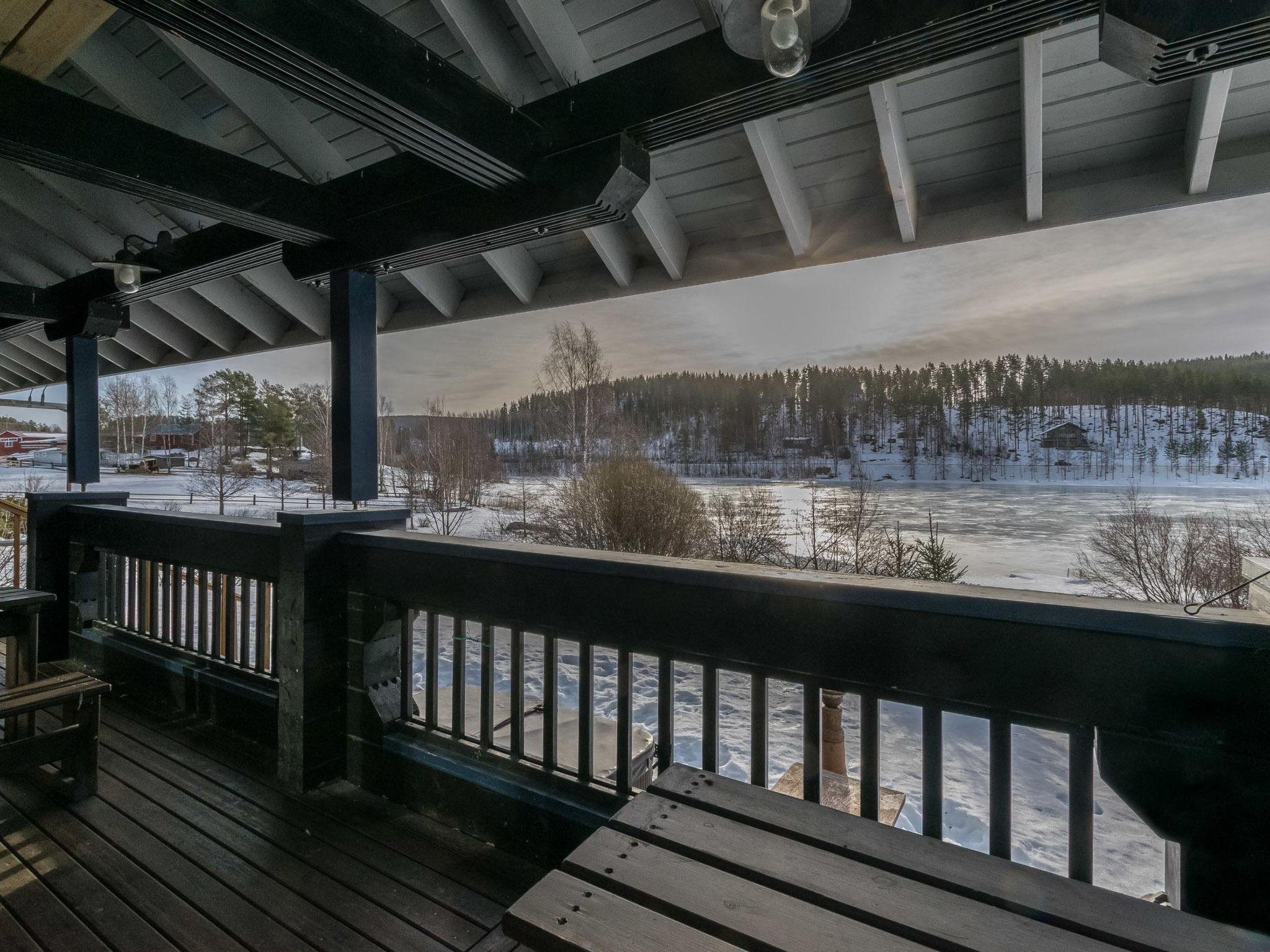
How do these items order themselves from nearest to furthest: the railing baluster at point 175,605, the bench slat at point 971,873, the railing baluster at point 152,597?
the bench slat at point 971,873, the railing baluster at point 175,605, the railing baluster at point 152,597

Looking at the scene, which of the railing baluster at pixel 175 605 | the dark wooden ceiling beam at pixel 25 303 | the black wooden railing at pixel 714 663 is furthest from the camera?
the dark wooden ceiling beam at pixel 25 303

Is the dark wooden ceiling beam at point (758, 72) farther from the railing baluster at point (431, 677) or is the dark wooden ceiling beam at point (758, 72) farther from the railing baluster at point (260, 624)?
the railing baluster at point (260, 624)

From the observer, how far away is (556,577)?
163 centimetres

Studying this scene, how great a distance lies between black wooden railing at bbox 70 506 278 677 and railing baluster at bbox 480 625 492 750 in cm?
98

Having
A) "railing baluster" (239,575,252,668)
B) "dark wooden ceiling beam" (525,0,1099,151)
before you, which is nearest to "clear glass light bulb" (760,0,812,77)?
"dark wooden ceiling beam" (525,0,1099,151)

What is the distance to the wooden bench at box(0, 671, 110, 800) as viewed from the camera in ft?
6.09

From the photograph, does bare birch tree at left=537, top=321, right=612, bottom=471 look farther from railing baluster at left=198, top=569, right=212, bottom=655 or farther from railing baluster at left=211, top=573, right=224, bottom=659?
railing baluster at left=211, top=573, right=224, bottom=659

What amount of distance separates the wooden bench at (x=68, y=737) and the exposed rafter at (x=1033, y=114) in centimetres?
344

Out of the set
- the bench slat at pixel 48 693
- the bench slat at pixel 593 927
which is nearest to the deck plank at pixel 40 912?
the bench slat at pixel 48 693

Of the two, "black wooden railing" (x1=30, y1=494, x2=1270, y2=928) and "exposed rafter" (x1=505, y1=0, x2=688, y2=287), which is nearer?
"black wooden railing" (x1=30, y1=494, x2=1270, y2=928)

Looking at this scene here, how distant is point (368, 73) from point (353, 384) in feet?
4.49

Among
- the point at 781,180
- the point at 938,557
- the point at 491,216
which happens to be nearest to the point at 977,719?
the point at 781,180

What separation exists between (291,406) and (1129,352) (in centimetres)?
1999

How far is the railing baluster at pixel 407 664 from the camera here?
211 cm
